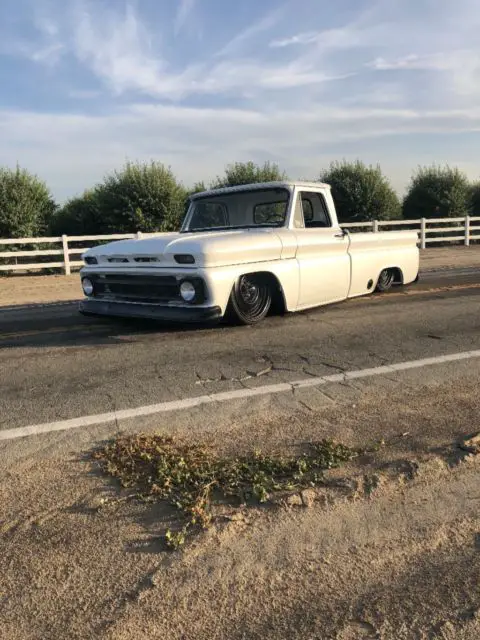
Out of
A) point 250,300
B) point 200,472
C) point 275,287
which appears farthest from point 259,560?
point 275,287

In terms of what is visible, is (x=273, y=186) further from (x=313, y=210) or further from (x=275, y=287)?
(x=275, y=287)

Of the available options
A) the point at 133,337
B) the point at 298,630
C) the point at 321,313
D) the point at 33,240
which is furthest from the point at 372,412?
the point at 33,240

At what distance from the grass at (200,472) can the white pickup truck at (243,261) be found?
110 inches

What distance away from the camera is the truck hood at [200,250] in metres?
6.11

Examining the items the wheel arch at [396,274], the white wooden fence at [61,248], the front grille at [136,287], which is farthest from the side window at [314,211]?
the white wooden fence at [61,248]

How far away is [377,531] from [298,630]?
2.41ft

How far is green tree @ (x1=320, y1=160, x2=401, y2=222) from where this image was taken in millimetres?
25750

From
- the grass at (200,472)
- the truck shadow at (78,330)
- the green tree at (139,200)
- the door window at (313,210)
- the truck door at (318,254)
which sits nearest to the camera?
the grass at (200,472)

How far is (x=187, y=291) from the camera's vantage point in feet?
20.0

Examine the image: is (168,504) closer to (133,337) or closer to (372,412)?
(372,412)

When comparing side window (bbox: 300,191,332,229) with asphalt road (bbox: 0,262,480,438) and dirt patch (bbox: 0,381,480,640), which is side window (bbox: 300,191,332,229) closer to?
asphalt road (bbox: 0,262,480,438)

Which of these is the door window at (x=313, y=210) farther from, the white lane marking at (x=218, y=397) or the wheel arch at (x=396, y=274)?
the white lane marking at (x=218, y=397)

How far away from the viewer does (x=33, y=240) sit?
1677 centimetres

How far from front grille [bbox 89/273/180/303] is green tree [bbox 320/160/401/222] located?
20.2m
